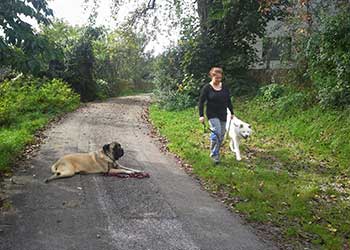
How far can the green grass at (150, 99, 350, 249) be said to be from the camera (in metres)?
6.32

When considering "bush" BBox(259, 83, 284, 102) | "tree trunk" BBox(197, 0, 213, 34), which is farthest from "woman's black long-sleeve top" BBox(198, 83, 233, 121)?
"tree trunk" BBox(197, 0, 213, 34)

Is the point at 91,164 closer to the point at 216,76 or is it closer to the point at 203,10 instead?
the point at 216,76

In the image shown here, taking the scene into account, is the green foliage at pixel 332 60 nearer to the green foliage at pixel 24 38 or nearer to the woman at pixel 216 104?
the woman at pixel 216 104

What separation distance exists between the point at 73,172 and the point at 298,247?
437cm

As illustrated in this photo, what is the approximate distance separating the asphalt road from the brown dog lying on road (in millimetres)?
182

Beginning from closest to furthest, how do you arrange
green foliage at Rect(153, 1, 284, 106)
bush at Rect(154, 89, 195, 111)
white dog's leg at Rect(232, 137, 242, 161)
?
white dog's leg at Rect(232, 137, 242, 161)
green foliage at Rect(153, 1, 284, 106)
bush at Rect(154, 89, 195, 111)

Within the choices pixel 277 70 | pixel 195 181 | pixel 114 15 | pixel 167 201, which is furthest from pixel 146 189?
pixel 114 15

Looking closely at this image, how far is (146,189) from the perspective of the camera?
744 centimetres

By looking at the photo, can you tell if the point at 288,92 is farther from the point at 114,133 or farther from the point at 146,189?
the point at 146,189

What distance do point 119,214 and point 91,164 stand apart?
2.29 meters

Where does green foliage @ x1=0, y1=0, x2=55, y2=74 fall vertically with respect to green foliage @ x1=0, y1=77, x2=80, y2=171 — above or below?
above

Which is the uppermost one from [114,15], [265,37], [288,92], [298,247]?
[114,15]

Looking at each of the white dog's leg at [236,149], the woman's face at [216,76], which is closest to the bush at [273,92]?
the white dog's leg at [236,149]

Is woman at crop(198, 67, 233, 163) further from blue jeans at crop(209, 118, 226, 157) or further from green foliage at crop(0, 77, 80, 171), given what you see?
green foliage at crop(0, 77, 80, 171)
